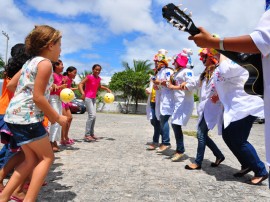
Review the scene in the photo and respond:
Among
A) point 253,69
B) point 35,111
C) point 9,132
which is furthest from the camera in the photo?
point 9,132

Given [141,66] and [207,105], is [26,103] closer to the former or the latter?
[207,105]

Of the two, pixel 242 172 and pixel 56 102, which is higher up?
pixel 56 102

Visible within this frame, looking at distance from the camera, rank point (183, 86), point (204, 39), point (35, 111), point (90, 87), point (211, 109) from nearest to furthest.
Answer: point (204, 39), point (35, 111), point (211, 109), point (183, 86), point (90, 87)

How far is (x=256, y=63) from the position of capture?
227cm

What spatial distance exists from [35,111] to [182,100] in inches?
139

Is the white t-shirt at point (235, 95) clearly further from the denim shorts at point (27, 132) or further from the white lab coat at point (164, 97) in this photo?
the denim shorts at point (27, 132)

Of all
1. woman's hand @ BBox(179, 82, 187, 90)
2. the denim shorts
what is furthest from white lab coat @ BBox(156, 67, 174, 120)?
the denim shorts

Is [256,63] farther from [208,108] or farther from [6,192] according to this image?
[208,108]

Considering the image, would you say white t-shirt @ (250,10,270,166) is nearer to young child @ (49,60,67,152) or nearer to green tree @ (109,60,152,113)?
young child @ (49,60,67,152)

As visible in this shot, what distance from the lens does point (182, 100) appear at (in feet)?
19.5

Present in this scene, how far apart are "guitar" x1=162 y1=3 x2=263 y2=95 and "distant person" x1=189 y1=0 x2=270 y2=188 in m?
0.09

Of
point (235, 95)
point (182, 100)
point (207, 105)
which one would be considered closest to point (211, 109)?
point (207, 105)

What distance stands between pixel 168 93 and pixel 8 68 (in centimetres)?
350

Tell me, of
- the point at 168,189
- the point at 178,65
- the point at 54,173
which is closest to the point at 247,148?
the point at 168,189
